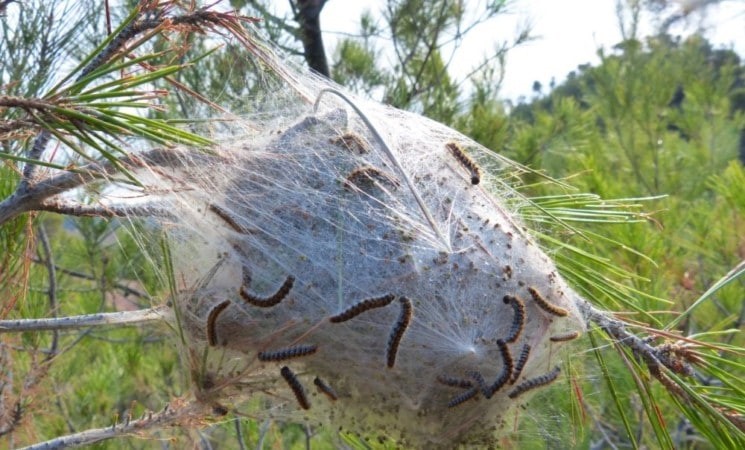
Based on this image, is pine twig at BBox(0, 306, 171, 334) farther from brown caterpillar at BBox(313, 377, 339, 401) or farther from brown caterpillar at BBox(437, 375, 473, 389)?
brown caterpillar at BBox(437, 375, 473, 389)

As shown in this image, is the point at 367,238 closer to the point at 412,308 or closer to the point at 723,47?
the point at 412,308

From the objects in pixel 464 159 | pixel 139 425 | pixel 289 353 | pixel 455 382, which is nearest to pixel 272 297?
pixel 289 353

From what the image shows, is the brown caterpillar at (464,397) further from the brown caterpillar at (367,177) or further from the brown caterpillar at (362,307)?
the brown caterpillar at (367,177)

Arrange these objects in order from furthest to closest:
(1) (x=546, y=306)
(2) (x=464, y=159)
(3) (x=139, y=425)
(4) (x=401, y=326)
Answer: (3) (x=139, y=425) → (2) (x=464, y=159) → (1) (x=546, y=306) → (4) (x=401, y=326)

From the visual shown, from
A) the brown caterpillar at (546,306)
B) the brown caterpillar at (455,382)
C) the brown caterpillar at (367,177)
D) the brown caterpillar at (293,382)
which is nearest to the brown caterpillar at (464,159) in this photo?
the brown caterpillar at (367,177)

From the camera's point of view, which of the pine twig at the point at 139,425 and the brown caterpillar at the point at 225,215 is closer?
the brown caterpillar at the point at 225,215

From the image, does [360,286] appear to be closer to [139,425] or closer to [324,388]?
[324,388]
